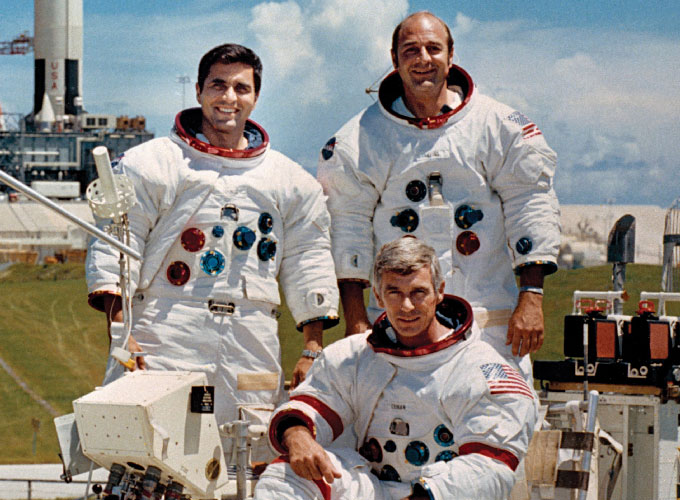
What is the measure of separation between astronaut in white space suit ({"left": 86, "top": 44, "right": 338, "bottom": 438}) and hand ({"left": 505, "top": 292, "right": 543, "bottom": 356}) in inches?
35.5

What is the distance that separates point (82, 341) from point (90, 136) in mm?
35565

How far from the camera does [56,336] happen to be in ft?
135

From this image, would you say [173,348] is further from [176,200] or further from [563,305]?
[563,305]

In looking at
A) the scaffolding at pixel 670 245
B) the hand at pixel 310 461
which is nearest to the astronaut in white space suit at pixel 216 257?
the hand at pixel 310 461

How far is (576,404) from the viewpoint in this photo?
4.91 metres

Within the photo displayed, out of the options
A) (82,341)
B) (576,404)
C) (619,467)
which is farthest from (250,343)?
(82,341)

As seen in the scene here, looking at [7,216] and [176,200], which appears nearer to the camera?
[176,200]

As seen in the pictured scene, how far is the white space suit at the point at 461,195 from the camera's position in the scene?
5.29 m

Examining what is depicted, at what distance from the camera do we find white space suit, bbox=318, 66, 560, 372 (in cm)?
529

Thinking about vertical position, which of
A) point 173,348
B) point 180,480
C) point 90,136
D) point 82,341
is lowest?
point 82,341

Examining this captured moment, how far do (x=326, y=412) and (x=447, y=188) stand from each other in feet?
5.67

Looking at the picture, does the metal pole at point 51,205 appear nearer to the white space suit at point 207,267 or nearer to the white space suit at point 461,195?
the white space suit at point 207,267

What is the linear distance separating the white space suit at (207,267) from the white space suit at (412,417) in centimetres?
112

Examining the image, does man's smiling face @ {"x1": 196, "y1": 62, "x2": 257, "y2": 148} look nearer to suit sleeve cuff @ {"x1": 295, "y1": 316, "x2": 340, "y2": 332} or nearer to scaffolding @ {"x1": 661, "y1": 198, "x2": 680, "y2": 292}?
suit sleeve cuff @ {"x1": 295, "y1": 316, "x2": 340, "y2": 332}
